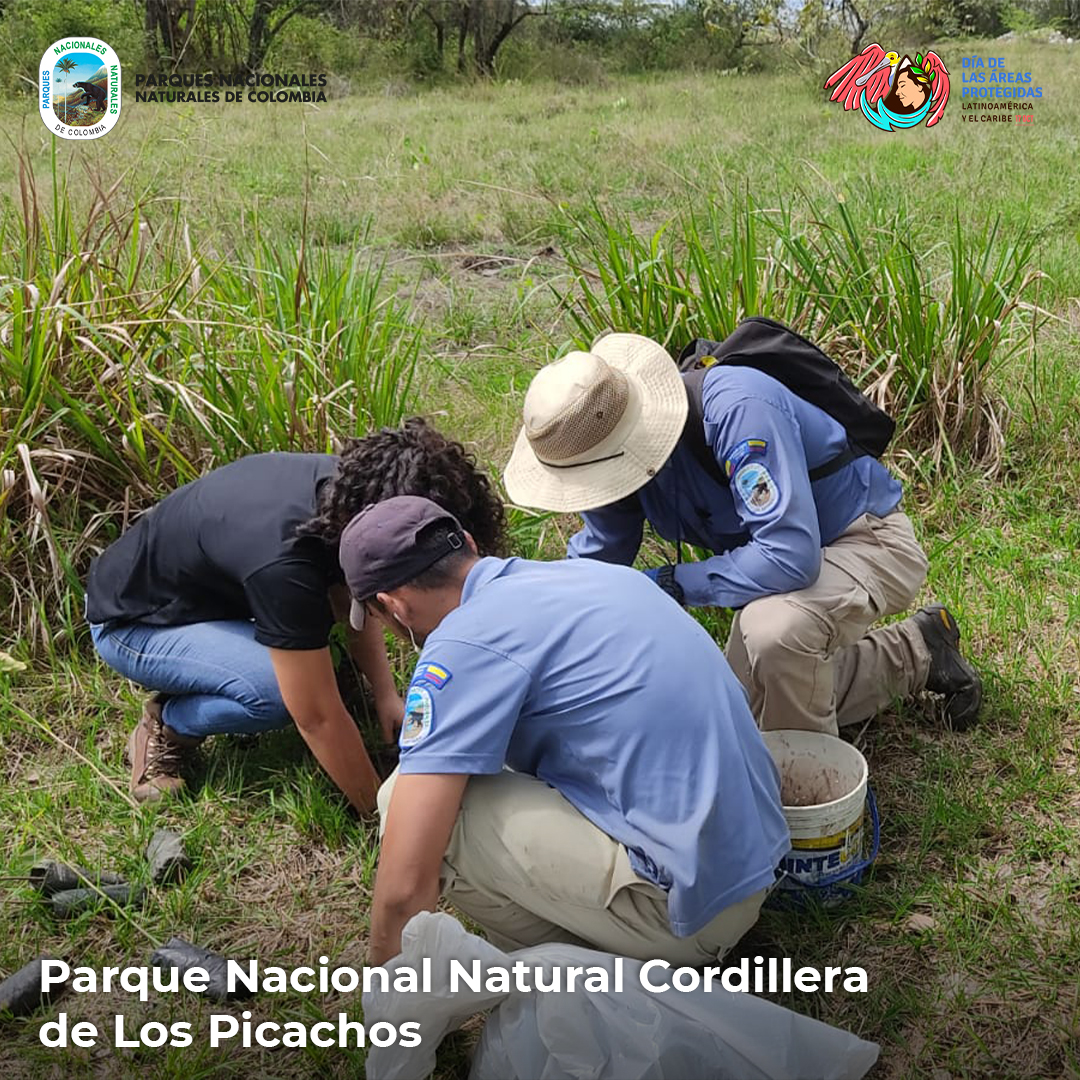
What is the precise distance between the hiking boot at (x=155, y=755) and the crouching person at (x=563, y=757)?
Result: 105 centimetres

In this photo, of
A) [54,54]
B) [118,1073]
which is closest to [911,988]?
[118,1073]

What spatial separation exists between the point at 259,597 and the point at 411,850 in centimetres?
81

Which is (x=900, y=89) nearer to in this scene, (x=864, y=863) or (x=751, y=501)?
(x=751, y=501)

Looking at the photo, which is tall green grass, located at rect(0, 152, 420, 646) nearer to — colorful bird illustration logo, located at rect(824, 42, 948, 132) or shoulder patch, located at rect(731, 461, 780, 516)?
shoulder patch, located at rect(731, 461, 780, 516)

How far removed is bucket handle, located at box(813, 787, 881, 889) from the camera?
2592mm

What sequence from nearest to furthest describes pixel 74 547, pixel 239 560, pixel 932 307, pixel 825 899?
1. pixel 825 899
2. pixel 239 560
3. pixel 74 547
4. pixel 932 307

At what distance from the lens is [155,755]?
321cm

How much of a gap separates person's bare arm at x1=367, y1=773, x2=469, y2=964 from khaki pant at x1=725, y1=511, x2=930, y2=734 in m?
0.94

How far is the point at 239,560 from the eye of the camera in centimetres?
280

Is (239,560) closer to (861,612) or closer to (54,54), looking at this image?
(861,612)

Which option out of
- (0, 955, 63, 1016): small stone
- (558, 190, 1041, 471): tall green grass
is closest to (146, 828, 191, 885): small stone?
(0, 955, 63, 1016): small stone

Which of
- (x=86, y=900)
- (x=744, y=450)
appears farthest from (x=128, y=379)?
(x=744, y=450)

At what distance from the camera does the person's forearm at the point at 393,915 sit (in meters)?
2.24

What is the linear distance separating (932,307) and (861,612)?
173cm
